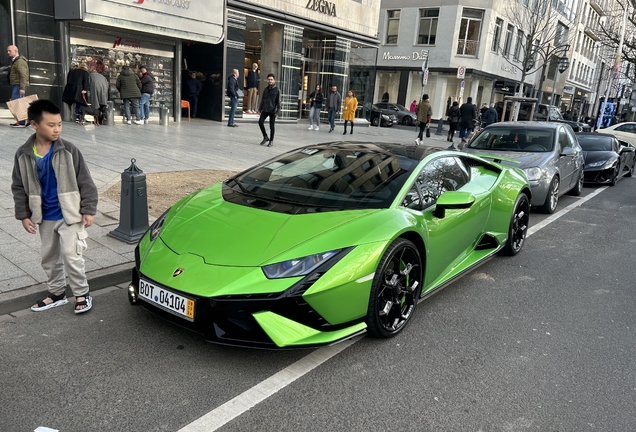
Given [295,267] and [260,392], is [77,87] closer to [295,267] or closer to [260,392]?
[295,267]

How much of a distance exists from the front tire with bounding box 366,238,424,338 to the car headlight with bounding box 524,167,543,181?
4690mm

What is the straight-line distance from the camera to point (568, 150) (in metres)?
8.62

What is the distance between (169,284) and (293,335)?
84 cm

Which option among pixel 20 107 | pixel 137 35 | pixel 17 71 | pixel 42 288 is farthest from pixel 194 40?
pixel 42 288

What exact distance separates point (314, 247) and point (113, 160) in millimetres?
7320

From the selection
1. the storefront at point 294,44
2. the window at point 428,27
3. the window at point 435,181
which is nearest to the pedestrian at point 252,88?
the storefront at point 294,44

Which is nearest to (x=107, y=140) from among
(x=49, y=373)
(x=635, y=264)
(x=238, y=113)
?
(x=238, y=113)

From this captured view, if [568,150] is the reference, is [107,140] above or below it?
below

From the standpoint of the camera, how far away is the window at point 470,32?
3606 cm

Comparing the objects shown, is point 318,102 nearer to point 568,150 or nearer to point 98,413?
point 568,150

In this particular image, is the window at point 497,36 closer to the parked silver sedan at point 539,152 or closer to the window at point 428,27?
the window at point 428,27

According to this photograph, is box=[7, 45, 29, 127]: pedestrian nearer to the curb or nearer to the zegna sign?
the curb

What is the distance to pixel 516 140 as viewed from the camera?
884 cm

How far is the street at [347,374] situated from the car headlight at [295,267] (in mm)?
638
